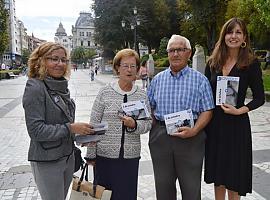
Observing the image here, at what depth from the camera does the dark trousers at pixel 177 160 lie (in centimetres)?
303

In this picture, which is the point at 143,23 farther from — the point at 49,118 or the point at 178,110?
the point at 49,118

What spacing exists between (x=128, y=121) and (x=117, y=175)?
53 cm

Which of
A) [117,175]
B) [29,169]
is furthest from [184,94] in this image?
[29,169]

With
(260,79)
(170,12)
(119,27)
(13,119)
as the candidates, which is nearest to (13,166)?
(260,79)

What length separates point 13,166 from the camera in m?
5.86

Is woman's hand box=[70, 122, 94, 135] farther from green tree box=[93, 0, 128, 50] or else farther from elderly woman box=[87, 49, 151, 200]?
green tree box=[93, 0, 128, 50]

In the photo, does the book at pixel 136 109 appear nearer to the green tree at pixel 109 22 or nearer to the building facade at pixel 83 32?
the green tree at pixel 109 22

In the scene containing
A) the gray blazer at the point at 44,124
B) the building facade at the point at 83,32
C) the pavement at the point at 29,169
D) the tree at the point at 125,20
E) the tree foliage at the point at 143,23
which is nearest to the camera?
the gray blazer at the point at 44,124

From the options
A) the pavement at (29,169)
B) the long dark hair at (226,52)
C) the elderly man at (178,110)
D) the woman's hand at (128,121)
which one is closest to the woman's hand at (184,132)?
the elderly man at (178,110)

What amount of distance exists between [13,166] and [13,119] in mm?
5330

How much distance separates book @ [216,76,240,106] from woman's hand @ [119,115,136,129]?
84cm

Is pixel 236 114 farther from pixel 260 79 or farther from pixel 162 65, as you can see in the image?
pixel 162 65

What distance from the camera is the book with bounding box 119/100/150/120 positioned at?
2.78m

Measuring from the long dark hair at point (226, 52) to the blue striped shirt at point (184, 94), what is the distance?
0.31 meters
